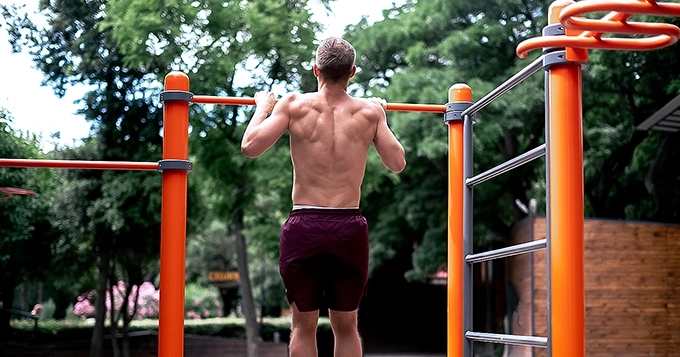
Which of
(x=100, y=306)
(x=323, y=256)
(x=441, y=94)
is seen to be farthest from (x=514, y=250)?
(x=100, y=306)

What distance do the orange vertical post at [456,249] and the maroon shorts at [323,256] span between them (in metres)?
0.89

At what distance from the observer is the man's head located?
8.11 ft

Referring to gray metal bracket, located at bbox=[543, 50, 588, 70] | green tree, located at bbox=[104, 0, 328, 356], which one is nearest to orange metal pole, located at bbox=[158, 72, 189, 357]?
gray metal bracket, located at bbox=[543, 50, 588, 70]

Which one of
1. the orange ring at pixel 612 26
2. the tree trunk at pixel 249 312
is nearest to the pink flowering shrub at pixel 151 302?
the tree trunk at pixel 249 312

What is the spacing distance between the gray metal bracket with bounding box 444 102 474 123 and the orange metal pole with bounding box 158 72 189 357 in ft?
3.61

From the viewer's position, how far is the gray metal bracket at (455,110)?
3473mm

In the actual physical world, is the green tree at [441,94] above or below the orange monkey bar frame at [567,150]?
above

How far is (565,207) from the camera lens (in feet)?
7.43

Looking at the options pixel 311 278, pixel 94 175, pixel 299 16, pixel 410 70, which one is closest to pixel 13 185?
pixel 94 175

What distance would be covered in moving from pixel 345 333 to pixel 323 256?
0.91 feet

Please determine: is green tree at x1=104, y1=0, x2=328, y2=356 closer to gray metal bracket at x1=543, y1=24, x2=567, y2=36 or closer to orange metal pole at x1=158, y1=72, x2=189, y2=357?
orange metal pole at x1=158, y1=72, x2=189, y2=357

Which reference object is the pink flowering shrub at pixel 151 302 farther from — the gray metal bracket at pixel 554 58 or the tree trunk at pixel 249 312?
the gray metal bracket at pixel 554 58

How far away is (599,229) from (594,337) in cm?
161

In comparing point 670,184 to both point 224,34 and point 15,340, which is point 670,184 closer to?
point 224,34
